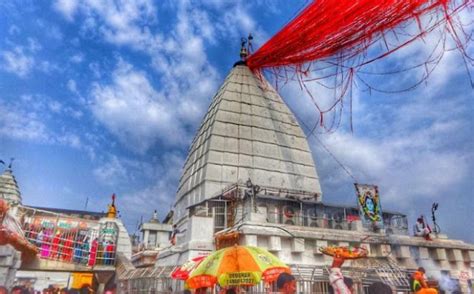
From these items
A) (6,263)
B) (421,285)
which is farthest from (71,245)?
(421,285)

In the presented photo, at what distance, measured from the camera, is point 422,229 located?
15.3 m

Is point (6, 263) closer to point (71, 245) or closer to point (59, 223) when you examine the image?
point (59, 223)

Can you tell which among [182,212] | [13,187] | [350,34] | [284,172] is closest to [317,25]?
[350,34]

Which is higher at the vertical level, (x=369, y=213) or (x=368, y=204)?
(x=368, y=204)

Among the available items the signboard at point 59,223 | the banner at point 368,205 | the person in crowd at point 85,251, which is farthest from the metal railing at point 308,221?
the signboard at point 59,223

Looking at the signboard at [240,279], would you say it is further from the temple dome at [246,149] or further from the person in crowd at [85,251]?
the person in crowd at [85,251]

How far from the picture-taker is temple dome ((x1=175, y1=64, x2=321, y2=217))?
20.6 m

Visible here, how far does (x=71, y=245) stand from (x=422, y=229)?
1836cm

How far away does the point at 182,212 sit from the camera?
76.1 feet

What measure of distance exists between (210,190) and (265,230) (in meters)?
7.40

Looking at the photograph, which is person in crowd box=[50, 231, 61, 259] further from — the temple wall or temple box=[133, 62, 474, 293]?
the temple wall

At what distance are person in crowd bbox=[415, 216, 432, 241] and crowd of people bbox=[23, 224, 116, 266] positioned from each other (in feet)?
55.0

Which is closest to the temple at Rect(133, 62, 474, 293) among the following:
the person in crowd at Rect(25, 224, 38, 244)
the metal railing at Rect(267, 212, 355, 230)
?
the metal railing at Rect(267, 212, 355, 230)

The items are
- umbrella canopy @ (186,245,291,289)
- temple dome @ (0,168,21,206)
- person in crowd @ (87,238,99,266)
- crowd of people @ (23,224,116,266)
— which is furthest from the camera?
temple dome @ (0,168,21,206)
